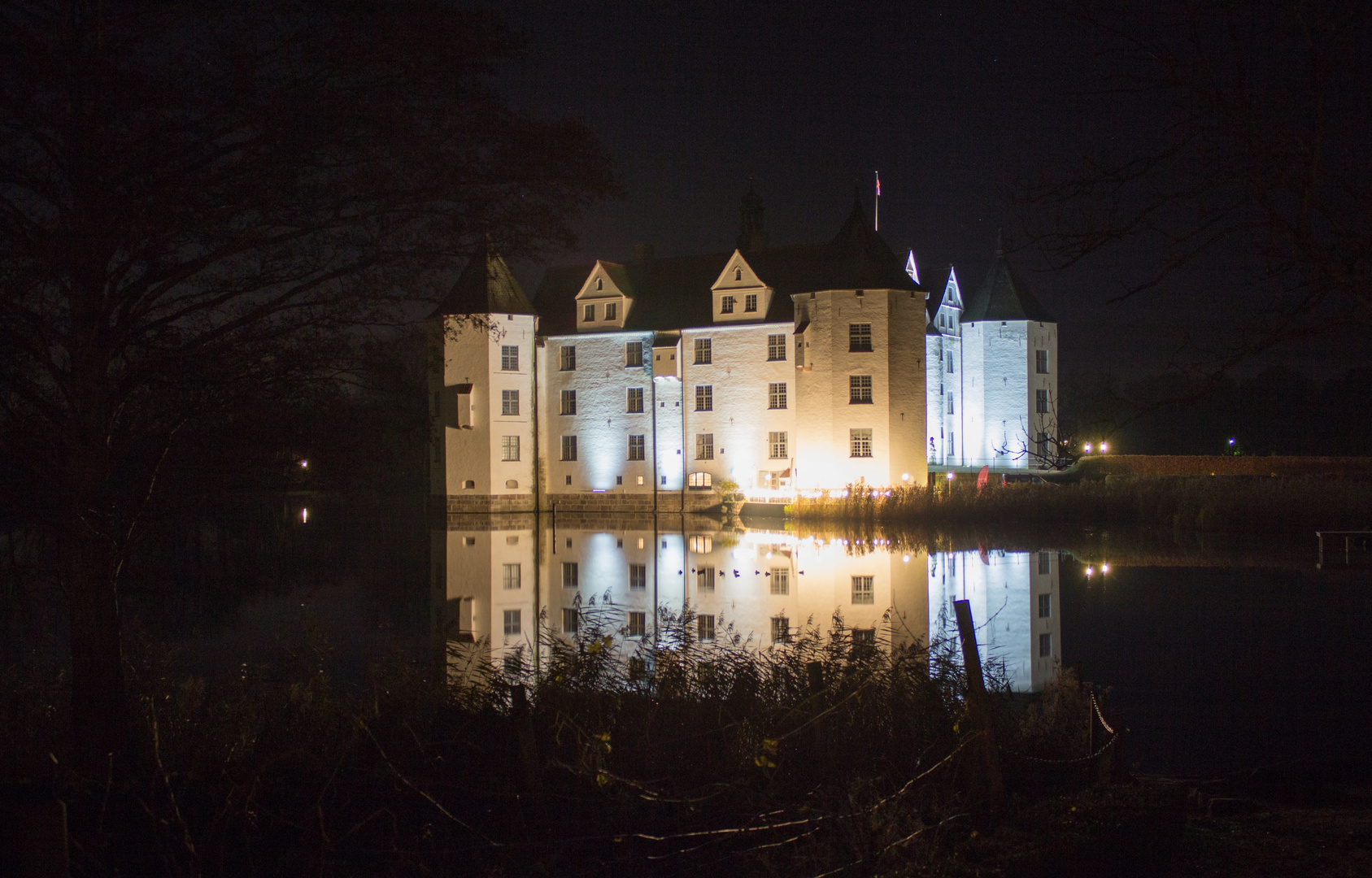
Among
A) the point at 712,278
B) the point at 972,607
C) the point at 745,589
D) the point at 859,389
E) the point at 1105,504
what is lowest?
the point at 972,607

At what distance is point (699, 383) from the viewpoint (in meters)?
42.1

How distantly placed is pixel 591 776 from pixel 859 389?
113ft

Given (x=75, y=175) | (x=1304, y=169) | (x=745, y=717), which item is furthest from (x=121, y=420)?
(x=1304, y=169)

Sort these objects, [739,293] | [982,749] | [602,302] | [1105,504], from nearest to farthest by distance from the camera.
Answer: [982,749], [1105,504], [739,293], [602,302]

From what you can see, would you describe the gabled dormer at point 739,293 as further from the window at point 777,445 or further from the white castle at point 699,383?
the window at point 777,445

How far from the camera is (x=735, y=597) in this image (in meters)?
17.3

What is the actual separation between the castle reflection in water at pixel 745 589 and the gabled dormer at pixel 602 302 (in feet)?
45.3

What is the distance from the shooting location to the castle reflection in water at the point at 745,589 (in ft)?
42.5

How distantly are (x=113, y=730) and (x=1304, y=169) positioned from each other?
22.7 feet

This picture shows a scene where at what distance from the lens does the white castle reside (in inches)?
1564

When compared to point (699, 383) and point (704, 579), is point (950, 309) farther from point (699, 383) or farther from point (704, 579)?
point (704, 579)

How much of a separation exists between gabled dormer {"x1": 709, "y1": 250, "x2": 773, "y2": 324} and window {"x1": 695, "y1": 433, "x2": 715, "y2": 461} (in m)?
4.31

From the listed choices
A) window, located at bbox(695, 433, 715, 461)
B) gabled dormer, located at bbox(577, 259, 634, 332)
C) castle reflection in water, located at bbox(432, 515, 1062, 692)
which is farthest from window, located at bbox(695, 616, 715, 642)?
gabled dormer, located at bbox(577, 259, 634, 332)

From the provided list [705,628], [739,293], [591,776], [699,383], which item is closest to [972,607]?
[705,628]
